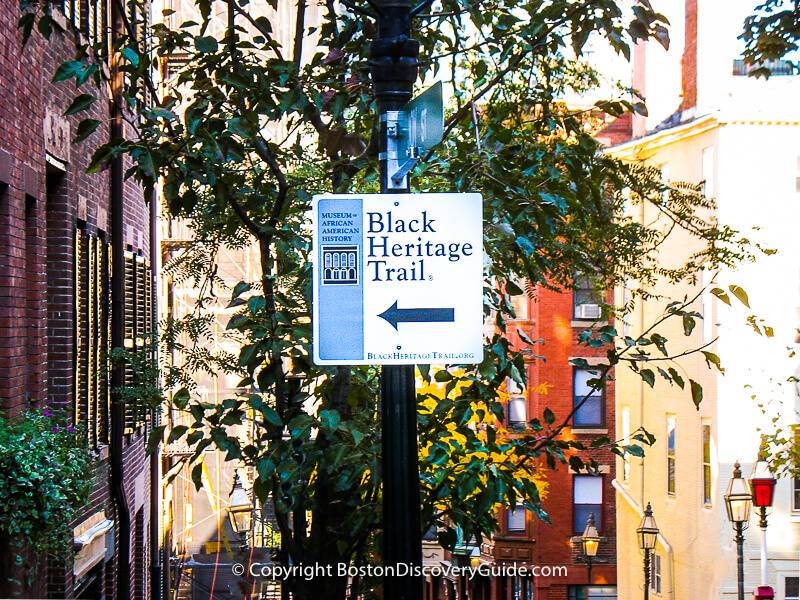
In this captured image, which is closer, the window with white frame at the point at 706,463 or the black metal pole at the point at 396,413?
the black metal pole at the point at 396,413

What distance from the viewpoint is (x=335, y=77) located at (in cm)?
1018

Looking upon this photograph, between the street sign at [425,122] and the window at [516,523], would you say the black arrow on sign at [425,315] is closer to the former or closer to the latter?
the street sign at [425,122]

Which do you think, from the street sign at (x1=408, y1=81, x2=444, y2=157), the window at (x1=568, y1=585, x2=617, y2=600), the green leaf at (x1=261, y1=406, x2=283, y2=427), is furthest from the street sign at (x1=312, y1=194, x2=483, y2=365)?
the window at (x1=568, y1=585, x2=617, y2=600)

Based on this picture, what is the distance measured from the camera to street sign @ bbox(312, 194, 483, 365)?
18.2 feet

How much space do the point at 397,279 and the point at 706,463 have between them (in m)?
24.6

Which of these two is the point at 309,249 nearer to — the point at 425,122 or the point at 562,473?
the point at 425,122

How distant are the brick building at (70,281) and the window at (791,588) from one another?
14.6 metres

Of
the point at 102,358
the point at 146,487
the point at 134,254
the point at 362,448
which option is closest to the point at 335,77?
the point at 362,448

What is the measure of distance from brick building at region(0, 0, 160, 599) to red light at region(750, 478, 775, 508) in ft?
29.6

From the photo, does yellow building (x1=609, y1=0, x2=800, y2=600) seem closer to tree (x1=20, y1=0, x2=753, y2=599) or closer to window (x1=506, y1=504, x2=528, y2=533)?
window (x1=506, y1=504, x2=528, y2=533)

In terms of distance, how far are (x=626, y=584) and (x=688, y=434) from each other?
316 inches

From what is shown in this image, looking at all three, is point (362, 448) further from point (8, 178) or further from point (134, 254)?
point (134, 254)

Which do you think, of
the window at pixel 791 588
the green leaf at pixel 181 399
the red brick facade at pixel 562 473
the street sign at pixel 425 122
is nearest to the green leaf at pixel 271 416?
the green leaf at pixel 181 399

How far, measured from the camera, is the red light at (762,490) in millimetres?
20125
